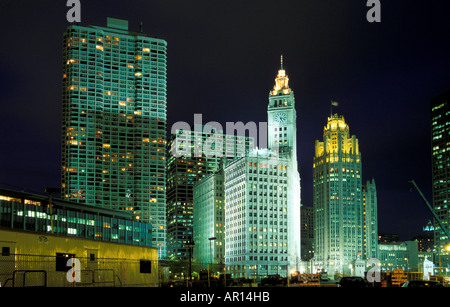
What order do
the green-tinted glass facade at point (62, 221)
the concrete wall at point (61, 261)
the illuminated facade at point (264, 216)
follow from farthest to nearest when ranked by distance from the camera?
the illuminated facade at point (264, 216)
the green-tinted glass facade at point (62, 221)
the concrete wall at point (61, 261)

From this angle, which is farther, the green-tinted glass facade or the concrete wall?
the green-tinted glass facade

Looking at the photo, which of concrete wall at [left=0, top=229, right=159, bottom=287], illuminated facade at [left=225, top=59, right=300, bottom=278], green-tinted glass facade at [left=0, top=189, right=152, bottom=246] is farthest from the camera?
illuminated facade at [left=225, top=59, right=300, bottom=278]

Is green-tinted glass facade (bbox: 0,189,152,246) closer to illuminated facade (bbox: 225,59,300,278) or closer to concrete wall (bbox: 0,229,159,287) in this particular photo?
concrete wall (bbox: 0,229,159,287)

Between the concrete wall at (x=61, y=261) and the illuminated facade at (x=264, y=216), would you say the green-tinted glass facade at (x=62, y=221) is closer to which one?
the concrete wall at (x=61, y=261)

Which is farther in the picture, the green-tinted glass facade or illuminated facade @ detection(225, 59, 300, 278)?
illuminated facade @ detection(225, 59, 300, 278)

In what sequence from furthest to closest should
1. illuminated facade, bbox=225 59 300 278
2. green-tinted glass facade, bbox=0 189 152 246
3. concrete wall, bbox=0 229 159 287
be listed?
illuminated facade, bbox=225 59 300 278 → green-tinted glass facade, bbox=0 189 152 246 → concrete wall, bbox=0 229 159 287

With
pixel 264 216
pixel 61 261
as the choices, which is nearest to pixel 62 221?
pixel 61 261

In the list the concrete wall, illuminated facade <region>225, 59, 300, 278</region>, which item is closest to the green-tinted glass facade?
the concrete wall

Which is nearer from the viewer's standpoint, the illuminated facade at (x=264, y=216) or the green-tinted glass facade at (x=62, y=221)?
the green-tinted glass facade at (x=62, y=221)

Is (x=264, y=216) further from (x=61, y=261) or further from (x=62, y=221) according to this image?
(x=61, y=261)

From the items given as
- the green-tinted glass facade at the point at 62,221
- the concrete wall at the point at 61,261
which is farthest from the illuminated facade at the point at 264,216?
the concrete wall at the point at 61,261

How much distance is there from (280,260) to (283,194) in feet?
79.5
